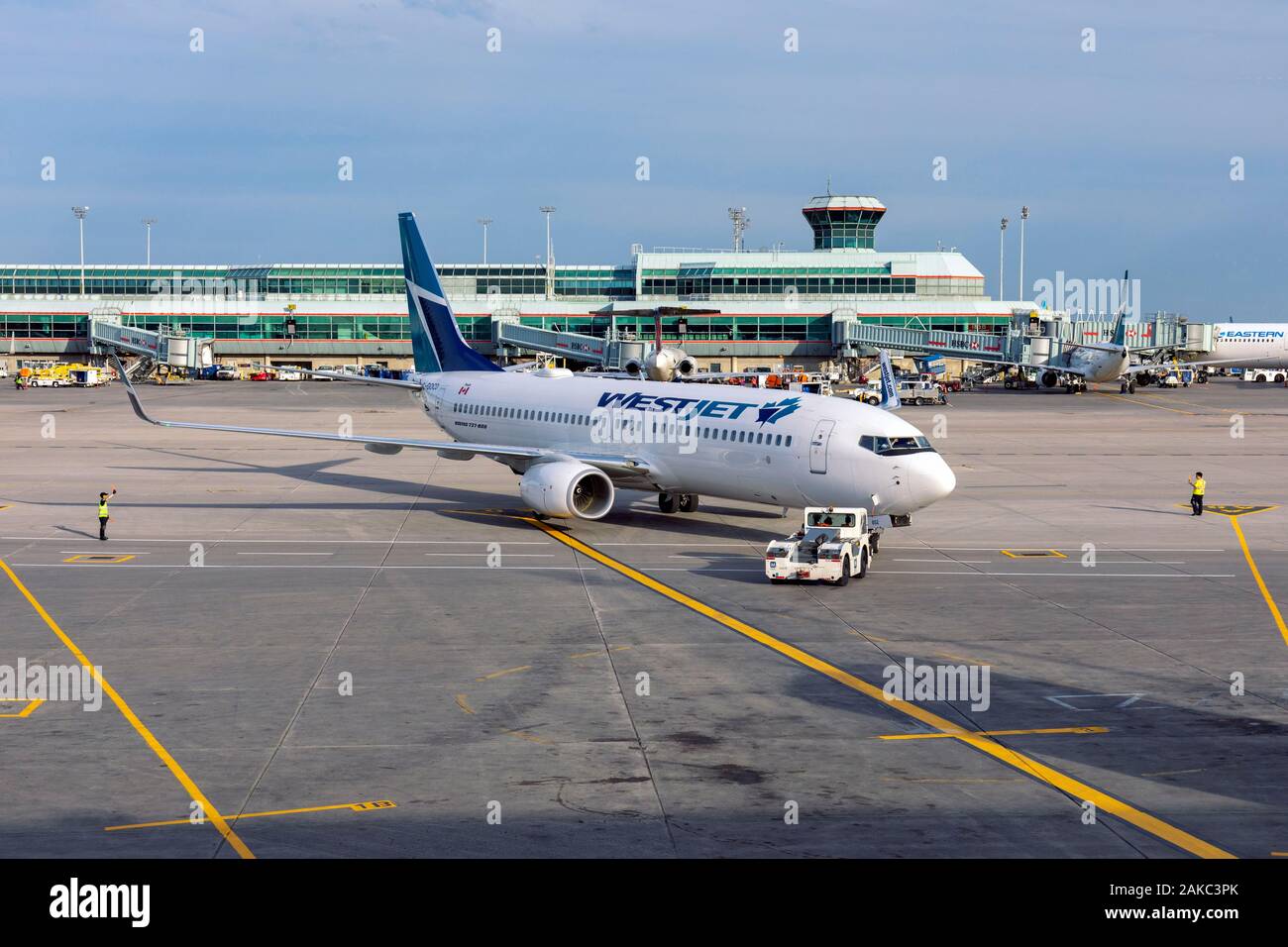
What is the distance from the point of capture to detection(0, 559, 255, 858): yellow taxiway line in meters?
17.2

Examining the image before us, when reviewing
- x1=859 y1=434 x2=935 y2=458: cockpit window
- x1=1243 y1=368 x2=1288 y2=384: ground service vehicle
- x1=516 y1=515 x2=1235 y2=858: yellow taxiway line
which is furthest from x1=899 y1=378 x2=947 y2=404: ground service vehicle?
x1=516 y1=515 x2=1235 y2=858: yellow taxiway line

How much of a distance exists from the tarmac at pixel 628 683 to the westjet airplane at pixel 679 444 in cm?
195

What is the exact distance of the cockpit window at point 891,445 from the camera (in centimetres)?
4047

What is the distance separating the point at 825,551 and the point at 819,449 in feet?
17.9

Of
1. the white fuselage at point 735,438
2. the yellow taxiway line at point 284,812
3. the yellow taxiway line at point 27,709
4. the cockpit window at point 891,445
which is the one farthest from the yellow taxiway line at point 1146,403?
the yellow taxiway line at point 284,812

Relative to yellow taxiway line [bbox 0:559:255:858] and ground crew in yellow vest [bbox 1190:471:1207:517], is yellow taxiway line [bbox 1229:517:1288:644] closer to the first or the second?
ground crew in yellow vest [bbox 1190:471:1207:517]

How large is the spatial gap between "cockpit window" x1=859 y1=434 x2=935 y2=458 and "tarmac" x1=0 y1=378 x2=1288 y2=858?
11.4 ft

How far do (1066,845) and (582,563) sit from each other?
24419 millimetres

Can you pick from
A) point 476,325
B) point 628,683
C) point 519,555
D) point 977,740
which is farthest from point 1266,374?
point 977,740

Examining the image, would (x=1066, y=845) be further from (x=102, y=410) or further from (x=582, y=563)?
(x=102, y=410)

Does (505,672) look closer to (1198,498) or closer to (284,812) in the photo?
(284,812)

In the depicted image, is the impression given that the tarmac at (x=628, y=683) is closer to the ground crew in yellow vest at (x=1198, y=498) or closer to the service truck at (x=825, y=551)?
the ground crew in yellow vest at (x=1198, y=498)

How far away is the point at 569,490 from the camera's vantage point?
4516 centimetres
